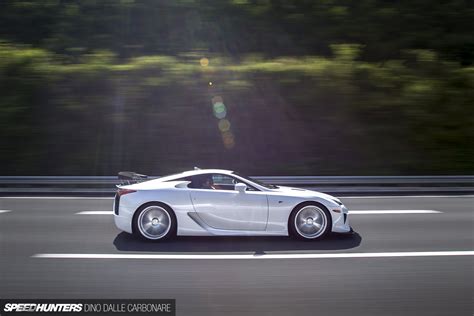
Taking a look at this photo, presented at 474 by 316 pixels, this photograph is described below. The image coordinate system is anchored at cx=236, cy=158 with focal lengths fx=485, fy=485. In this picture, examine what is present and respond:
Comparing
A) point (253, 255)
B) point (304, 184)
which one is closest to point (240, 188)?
point (253, 255)

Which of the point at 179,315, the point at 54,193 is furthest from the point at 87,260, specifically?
the point at 54,193

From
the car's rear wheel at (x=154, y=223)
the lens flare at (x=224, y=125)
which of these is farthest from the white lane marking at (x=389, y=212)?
the lens flare at (x=224, y=125)

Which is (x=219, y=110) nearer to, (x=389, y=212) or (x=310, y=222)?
(x=389, y=212)

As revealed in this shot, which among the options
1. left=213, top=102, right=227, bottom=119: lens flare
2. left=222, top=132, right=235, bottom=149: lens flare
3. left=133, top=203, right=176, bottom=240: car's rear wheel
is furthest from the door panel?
left=213, top=102, right=227, bottom=119: lens flare

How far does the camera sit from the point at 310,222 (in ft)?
23.5

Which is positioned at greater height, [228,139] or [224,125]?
[224,125]

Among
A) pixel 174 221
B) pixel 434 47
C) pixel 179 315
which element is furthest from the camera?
pixel 434 47

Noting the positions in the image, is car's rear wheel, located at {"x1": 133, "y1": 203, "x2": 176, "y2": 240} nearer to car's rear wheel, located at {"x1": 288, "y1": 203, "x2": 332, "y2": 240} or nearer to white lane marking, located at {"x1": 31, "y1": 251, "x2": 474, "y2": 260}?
white lane marking, located at {"x1": 31, "y1": 251, "x2": 474, "y2": 260}

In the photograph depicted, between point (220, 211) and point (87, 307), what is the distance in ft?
8.71

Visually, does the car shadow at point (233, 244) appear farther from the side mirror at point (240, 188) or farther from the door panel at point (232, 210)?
the side mirror at point (240, 188)

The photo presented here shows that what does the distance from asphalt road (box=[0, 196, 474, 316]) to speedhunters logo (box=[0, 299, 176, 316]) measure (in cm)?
15

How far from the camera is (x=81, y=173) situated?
49.8 ft

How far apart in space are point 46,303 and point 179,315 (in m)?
1.38

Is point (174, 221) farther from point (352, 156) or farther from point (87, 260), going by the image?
point (352, 156)
